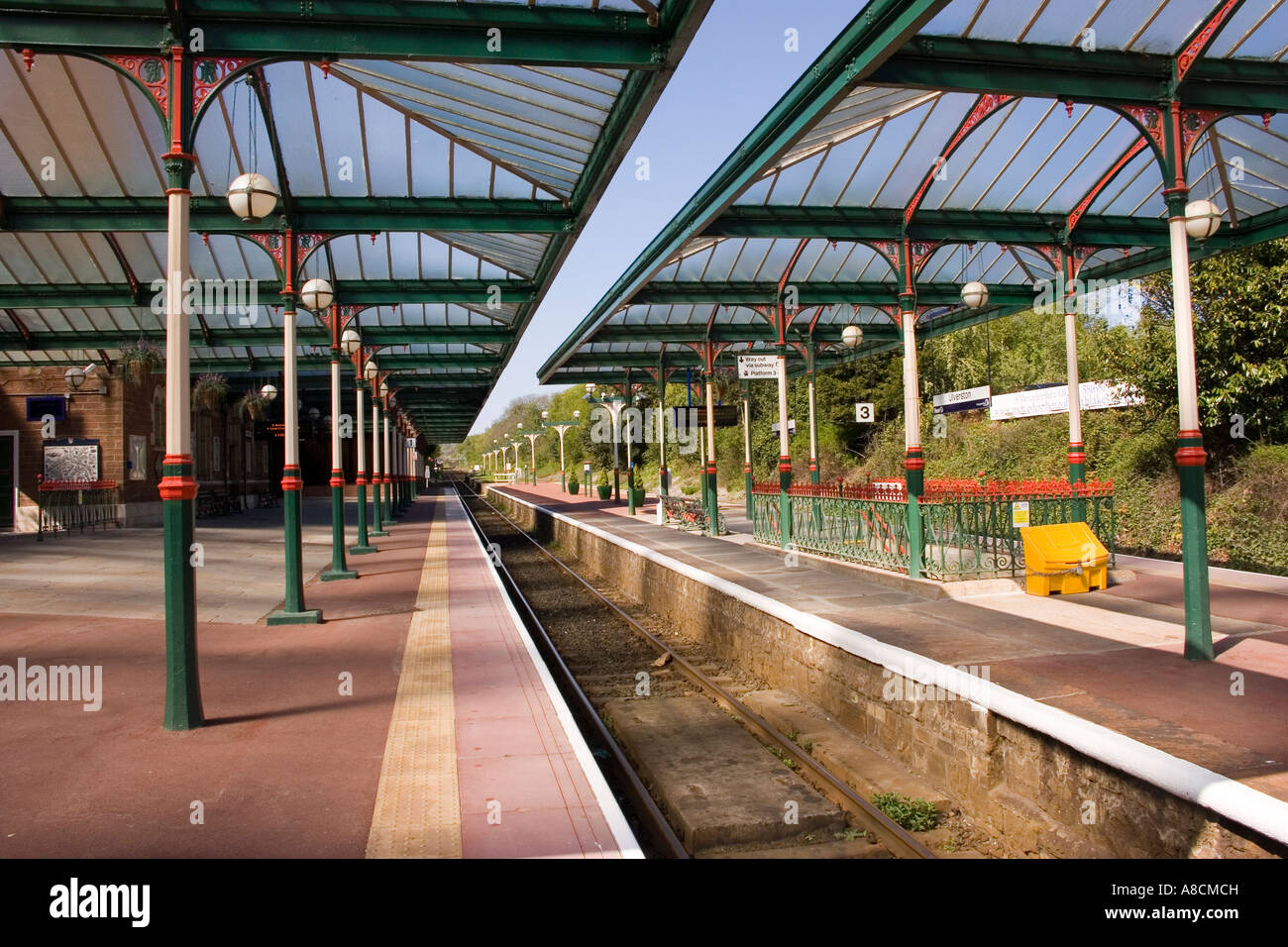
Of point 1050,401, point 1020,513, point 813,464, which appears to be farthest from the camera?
point 1050,401

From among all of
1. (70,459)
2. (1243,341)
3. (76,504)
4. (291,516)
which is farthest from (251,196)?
(70,459)

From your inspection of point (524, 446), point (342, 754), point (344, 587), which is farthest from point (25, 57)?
point (524, 446)

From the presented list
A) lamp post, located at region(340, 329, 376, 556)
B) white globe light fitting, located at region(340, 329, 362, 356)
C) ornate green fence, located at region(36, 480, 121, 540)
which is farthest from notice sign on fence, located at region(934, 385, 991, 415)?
ornate green fence, located at region(36, 480, 121, 540)

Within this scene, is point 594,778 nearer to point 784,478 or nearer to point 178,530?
point 178,530

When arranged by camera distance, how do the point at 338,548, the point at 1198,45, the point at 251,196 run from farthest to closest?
the point at 338,548, the point at 1198,45, the point at 251,196

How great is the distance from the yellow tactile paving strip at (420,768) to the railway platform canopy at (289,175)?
1.57m

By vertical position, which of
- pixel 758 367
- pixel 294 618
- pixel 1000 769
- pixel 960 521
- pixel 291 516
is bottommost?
pixel 1000 769

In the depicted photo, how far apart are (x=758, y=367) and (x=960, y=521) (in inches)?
269

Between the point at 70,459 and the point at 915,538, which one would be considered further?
the point at 70,459

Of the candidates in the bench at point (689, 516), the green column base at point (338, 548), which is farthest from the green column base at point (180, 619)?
the bench at point (689, 516)

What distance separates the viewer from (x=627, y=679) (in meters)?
10.8

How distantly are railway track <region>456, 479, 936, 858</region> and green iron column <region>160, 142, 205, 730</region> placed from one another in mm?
3286

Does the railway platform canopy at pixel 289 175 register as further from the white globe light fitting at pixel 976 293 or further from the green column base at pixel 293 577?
the white globe light fitting at pixel 976 293

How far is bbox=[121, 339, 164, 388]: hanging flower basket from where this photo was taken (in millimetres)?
21859
